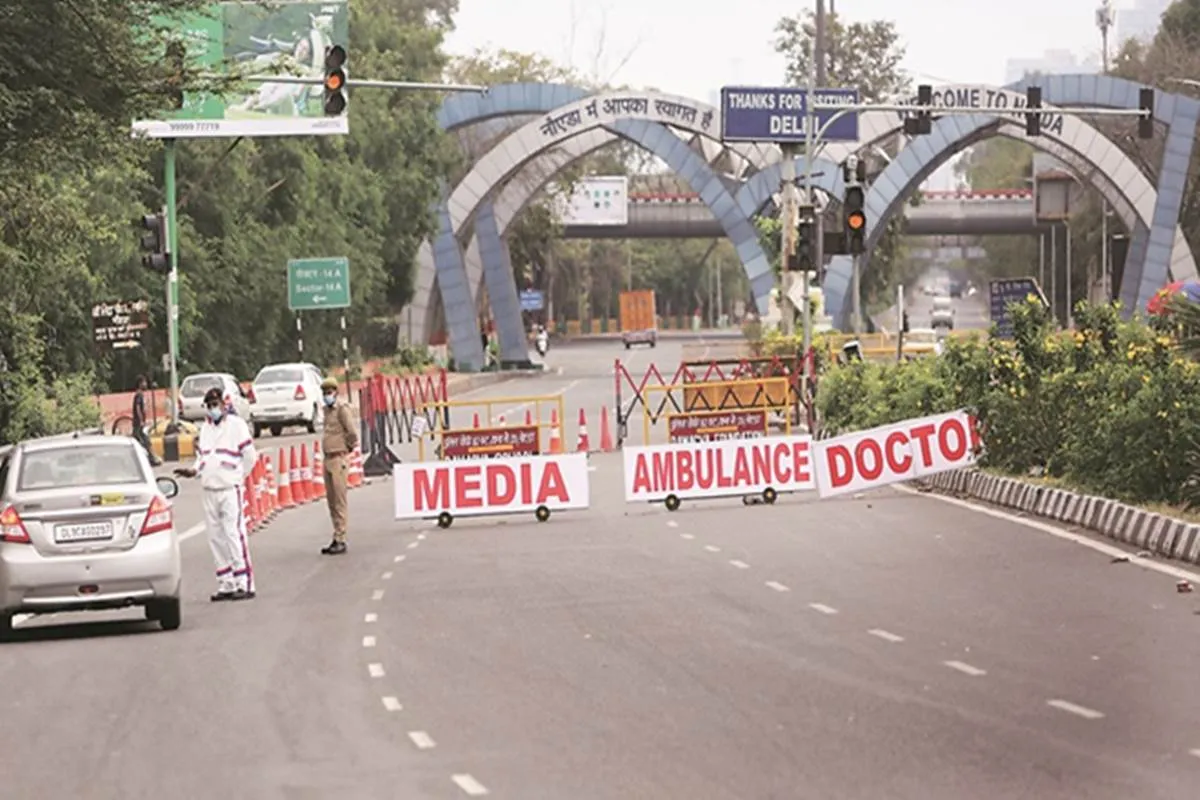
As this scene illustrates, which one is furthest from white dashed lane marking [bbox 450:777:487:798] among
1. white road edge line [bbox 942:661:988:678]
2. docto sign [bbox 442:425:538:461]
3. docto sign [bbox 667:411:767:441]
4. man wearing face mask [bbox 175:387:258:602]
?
docto sign [bbox 667:411:767:441]

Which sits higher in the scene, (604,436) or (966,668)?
(966,668)

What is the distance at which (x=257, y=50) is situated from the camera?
57.5 m

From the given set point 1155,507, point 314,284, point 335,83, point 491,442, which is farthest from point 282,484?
point 314,284

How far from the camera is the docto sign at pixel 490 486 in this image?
95.3 ft

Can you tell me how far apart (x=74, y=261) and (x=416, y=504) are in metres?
20.4

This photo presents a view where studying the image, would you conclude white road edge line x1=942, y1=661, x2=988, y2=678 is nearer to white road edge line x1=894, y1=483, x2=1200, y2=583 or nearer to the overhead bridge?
white road edge line x1=894, y1=483, x2=1200, y2=583

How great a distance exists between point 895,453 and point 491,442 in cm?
552

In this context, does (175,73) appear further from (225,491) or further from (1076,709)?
(1076,709)

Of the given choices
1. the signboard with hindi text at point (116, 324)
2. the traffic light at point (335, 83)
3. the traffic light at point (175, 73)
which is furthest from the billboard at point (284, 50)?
the traffic light at point (175, 73)

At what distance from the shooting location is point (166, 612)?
18625 millimetres

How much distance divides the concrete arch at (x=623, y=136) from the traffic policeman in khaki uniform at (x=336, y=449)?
1999 inches

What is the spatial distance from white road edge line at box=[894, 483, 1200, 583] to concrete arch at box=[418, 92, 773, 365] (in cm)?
4402

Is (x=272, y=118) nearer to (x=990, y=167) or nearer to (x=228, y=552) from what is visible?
(x=228, y=552)

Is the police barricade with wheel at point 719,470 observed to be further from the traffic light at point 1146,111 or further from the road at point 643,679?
the traffic light at point 1146,111
